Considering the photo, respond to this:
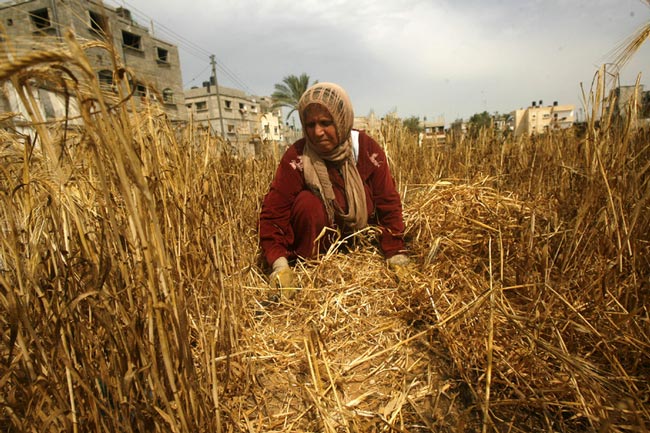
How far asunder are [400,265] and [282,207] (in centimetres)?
73

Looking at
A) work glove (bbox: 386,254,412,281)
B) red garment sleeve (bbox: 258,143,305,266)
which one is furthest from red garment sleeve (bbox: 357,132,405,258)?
red garment sleeve (bbox: 258,143,305,266)

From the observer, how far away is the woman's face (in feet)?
5.36

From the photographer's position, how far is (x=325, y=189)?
5.81 ft

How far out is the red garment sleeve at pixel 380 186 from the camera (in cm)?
178

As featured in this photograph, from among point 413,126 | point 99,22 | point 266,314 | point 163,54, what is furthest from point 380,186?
point 163,54

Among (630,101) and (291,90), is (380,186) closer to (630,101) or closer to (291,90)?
(630,101)

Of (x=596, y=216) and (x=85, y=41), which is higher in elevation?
(x=85, y=41)

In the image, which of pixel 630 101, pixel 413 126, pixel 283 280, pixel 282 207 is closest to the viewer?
pixel 630 101

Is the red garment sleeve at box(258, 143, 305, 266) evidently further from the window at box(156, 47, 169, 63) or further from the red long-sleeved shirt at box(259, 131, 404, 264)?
the window at box(156, 47, 169, 63)

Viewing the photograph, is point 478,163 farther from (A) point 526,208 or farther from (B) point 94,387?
(B) point 94,387

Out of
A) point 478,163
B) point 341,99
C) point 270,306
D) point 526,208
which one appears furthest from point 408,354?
point 478,163

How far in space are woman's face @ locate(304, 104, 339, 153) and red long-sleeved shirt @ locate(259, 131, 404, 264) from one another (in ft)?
0.53

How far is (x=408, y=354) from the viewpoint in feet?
3.42

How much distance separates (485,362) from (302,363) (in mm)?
572
